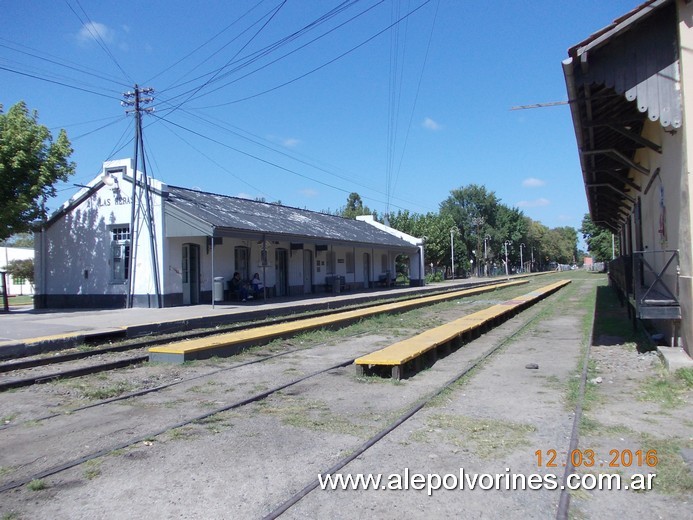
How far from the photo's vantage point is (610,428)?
6.08m

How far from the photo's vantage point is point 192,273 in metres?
23.7

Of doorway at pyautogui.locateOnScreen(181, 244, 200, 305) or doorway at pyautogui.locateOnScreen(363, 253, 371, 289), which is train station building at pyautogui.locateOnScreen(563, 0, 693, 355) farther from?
doorway at pyautogui.locateOnScreen(363, 253, 371, 289)

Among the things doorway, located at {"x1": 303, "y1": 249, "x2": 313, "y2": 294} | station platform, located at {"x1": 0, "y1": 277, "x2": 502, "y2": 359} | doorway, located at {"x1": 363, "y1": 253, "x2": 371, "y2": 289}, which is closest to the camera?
station platform, located at {"x1": 0, "y1": 277, "x2": 502, "y2": 359}

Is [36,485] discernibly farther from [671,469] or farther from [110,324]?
[110,324]

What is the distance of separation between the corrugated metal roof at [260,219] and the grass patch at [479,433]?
51.6ft

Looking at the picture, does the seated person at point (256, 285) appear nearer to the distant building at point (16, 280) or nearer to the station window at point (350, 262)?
the station window at point (350, 262)

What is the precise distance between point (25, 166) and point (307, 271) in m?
15.5

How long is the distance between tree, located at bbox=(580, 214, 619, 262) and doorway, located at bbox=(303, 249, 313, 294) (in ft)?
178

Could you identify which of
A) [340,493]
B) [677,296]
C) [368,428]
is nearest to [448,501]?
[340,493]

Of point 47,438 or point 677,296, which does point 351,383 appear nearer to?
point 47,438

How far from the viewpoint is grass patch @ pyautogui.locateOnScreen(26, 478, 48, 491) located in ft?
15.0

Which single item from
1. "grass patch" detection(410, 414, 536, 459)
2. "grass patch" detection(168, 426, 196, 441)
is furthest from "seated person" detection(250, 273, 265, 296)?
"grass patch" detection(410, 414, 536, 459)

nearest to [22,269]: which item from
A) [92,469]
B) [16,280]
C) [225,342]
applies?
[16,280]

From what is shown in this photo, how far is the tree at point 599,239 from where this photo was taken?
7862 centimetres
